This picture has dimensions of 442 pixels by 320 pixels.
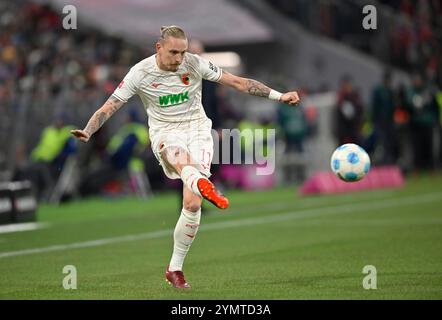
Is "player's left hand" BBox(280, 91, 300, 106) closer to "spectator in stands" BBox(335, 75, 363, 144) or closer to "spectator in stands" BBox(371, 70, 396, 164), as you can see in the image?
"spectator in stands" BBox(335, 75, 363, 144)

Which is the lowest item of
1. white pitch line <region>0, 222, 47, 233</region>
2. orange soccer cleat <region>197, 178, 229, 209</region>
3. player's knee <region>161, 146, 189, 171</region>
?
orange soccer cleat <region>197, 178, 229, 209</region>

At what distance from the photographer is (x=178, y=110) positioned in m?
9.73

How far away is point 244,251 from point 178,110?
11.0ft

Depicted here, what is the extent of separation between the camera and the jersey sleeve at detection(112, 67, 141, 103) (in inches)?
376

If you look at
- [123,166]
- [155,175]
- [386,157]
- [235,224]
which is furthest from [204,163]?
[386,157]

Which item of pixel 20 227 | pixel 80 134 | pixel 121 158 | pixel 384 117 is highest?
pixel 384 117

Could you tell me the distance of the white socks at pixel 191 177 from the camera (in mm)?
9117

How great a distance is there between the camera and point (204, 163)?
31.4ft

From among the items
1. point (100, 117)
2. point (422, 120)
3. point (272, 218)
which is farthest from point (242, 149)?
point (100, 117)

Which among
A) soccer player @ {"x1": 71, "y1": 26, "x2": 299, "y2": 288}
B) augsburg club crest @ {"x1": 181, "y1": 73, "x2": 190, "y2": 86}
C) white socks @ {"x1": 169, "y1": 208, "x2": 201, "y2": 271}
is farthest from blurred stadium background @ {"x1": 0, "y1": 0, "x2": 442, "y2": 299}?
augsburg club crest @ {"x1": 181, "y1": 73, "x2": 190, "y2": 86}

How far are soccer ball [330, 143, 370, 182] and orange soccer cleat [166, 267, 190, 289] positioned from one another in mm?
2269

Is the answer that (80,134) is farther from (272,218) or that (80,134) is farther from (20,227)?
(272,218)

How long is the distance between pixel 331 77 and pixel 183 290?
80.8 feet

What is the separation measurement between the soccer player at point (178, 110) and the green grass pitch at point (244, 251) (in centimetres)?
60
